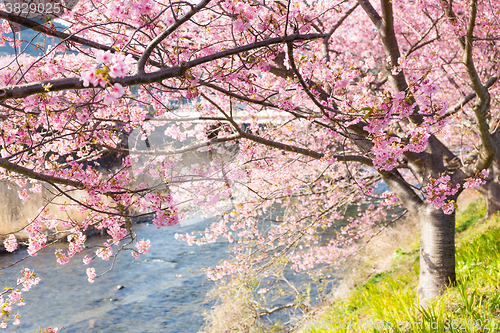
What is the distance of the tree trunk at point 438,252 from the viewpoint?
15.3 feet

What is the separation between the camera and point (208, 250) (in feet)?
38.9

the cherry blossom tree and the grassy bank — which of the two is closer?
the cherry blossom tree

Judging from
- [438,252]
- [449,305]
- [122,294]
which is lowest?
[449,305]

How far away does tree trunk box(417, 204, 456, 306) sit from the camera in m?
4.66

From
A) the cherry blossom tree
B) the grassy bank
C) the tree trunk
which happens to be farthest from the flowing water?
the tree trunk

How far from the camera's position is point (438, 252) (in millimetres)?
4691

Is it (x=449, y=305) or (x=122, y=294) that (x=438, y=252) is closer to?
(x=449, y=305)

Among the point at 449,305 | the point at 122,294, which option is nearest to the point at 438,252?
the point at 449,305

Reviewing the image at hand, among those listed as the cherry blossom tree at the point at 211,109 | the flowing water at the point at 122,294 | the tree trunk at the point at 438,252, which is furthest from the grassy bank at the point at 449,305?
the flowing water at the point at 122,294

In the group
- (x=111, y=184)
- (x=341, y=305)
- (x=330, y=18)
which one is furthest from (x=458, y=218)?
(x=111, y=184)

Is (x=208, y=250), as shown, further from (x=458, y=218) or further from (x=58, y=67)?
(x=58, y=67)

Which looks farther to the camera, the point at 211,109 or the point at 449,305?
the point at 211,109

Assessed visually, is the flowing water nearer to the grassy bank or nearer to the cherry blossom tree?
the cherry blossom tree

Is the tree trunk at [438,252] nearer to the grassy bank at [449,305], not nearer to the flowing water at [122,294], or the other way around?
the grassy bank at [449,305]
